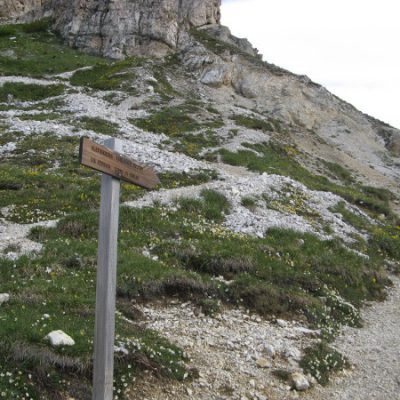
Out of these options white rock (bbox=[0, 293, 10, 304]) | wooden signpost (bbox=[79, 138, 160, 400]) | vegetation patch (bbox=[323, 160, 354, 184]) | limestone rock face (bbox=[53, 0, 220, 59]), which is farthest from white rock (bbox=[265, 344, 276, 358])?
limestone rock face (bbox=[53, 0, 220, 59])

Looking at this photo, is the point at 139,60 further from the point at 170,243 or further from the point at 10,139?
the point at 170,243

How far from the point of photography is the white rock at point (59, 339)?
9.38 metres

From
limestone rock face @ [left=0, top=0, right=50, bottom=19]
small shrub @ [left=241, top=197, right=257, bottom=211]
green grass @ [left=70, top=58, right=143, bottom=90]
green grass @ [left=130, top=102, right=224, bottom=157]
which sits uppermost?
limestone rock face @ [left=0, top=0, right=50, bottom=19]

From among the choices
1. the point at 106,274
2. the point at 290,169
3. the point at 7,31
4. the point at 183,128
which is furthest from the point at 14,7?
the point at 106,274

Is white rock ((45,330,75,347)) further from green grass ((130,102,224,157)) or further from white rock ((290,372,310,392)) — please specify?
green grass ((130,102,224,157))

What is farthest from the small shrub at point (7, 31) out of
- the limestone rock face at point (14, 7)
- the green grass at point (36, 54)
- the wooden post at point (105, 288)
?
the wooden post at point (105, 288)

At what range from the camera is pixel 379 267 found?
2030cm

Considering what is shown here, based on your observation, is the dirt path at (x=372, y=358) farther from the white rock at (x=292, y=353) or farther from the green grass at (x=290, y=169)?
the green grass at (x=290, y=169)

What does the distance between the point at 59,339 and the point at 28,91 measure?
40624mm

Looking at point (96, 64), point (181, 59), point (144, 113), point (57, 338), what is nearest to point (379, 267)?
point (57, 338)

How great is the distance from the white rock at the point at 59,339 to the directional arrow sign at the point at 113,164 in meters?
3.56

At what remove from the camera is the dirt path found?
11.2m

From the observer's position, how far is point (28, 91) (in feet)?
149

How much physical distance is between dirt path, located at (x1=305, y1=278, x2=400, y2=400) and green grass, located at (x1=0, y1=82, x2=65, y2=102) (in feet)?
122
